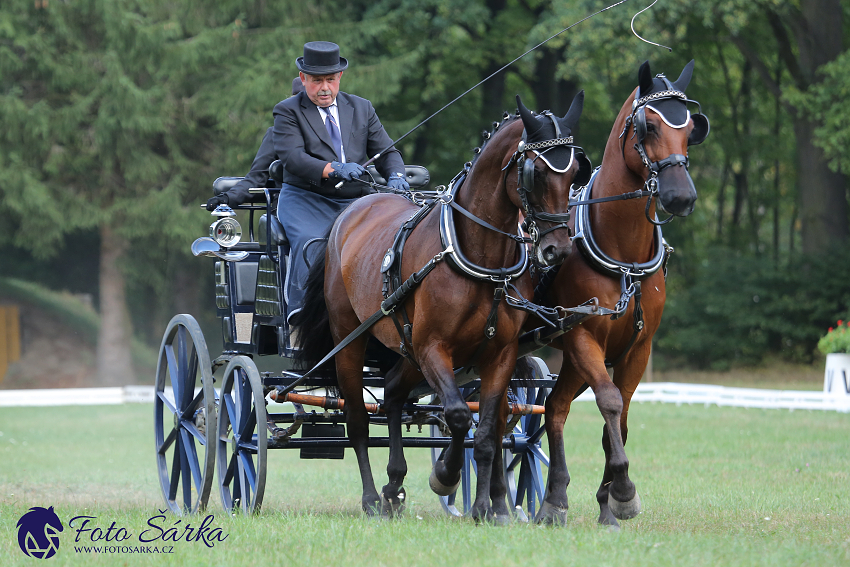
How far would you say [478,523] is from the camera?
538cm

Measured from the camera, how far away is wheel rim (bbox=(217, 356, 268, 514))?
20.7 feet

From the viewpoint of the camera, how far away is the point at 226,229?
7.07m

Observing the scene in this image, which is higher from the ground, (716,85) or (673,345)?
(716,85)

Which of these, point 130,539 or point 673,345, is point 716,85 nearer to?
point 673,345

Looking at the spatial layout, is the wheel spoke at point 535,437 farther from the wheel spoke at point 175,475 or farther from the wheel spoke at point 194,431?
the wheel spoke at point 175,475

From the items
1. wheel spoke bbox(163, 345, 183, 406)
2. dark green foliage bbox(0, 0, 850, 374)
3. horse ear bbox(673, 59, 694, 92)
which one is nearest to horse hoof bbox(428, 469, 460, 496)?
horse ear bbox(673, 59, 694, 92)

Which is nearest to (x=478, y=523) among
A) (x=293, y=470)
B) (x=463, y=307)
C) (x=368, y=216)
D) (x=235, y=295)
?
(x=463, y=307)

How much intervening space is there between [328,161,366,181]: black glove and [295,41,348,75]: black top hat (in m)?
0.70

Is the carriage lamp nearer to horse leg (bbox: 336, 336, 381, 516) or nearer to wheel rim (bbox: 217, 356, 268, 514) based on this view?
wheel rim (bbox: 217, 356, 268, 514)

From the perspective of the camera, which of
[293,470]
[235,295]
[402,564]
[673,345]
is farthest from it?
[673,345]

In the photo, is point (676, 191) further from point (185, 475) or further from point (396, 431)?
point (185, 475)

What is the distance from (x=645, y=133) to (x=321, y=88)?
259 centimetres

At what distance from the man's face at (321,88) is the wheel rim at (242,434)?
5.87 ft

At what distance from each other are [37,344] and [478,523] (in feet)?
81.8
